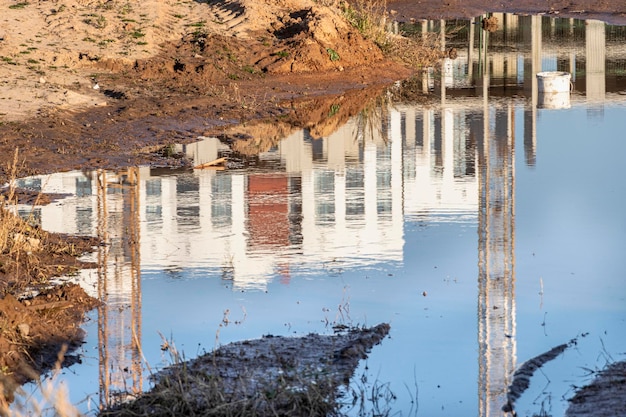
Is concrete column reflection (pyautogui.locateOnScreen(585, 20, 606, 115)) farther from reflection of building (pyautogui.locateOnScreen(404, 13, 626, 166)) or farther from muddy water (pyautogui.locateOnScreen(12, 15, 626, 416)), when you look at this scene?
muddy water (pyautogui.locateOnScreen(12, 15, 626, 416))

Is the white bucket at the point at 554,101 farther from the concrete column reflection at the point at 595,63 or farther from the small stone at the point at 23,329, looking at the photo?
the small stone at the point at 23,329

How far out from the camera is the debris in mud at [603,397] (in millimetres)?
8492

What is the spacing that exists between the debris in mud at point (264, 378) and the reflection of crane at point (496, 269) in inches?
37.9

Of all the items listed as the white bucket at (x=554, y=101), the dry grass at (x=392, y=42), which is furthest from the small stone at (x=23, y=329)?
the dry grass at (x=392, y=42)

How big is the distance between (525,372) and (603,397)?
0.87 m

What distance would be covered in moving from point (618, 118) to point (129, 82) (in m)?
9.09

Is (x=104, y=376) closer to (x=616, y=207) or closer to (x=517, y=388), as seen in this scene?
(x=517, y=388)

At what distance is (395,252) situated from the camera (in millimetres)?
13609

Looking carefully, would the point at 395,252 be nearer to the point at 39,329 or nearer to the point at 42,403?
the point at 39,329

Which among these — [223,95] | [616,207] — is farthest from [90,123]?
[616,207]

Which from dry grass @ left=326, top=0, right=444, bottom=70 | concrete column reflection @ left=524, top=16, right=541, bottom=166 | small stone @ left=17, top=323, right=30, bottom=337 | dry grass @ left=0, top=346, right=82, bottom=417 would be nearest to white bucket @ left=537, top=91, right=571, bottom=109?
concrete column reflection @ left=524, top=16, right=541, bottom=166

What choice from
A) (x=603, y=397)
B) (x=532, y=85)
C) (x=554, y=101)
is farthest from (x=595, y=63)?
(x=603, y=397)

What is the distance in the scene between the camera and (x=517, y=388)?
926cm

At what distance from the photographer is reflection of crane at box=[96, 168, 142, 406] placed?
9.63 m
